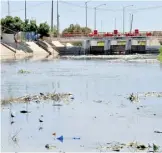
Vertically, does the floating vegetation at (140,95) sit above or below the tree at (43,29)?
below

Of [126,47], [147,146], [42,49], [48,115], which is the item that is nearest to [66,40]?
[42,49]

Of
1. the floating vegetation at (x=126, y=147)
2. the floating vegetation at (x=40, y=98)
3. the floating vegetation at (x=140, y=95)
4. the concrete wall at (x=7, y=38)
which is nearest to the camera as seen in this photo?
the floating vegetation at (x=126, y=147)

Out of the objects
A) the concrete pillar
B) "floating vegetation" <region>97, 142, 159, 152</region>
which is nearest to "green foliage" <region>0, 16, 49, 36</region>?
the concrete pillar

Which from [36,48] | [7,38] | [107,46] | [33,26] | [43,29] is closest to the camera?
[7,38]

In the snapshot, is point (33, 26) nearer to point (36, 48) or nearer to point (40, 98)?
point (36, 48)

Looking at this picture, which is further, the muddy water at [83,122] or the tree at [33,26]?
the tree at [33,26]

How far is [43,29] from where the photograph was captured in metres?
138

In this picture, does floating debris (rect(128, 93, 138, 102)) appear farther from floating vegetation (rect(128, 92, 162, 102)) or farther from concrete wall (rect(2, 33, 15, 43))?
concrete wall (rect(2, 33, 15, 43))

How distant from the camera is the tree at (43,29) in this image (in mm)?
137875

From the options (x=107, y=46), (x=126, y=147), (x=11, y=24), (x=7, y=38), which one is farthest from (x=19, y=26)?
(x=126, y=147)

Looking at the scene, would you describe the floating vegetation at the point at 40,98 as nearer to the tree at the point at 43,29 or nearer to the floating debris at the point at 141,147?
the floating debris at the point at 141,147

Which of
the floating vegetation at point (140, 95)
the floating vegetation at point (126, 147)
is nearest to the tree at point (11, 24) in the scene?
the floating vegetation at point (140, 95)

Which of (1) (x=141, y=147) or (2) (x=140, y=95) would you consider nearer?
(1) (x=141, y=147)

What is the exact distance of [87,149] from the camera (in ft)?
61.4
